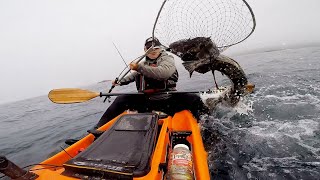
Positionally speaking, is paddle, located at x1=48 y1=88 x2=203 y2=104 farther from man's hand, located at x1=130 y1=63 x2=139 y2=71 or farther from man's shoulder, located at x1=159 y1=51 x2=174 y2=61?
man's hand, located at x1=130 y1=63 x2=139 y2=71

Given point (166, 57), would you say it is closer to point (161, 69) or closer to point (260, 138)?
point (161, 69)

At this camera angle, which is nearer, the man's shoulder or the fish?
the fish

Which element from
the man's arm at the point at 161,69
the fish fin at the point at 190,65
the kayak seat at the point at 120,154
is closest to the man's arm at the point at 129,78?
the man's arm at the point at 161,69

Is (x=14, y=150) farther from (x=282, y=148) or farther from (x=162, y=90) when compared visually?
(x=282, y=148)

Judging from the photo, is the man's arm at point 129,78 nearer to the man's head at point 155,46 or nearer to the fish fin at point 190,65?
the man's head at point 155,46

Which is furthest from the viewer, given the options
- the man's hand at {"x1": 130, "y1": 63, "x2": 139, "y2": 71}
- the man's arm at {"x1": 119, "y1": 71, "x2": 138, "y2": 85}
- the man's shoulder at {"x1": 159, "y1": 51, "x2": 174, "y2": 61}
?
the man's arm at {"x1": 119, "y1": 71, "x2": 138, "y2": 85}

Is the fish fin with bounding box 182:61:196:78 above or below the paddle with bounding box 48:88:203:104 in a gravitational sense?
above

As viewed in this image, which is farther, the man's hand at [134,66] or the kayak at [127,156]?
the man's hand at [134,66]

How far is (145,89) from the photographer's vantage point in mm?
5930

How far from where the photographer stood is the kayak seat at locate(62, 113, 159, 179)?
239 centimetres

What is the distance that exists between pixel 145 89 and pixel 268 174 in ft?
11.2

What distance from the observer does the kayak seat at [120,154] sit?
239 centimetres

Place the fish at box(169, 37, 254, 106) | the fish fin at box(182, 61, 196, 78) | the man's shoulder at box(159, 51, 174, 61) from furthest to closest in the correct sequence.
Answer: the man's shoulder at box(159, 51, 174, 61) < the fish fin at box(182, 61, 196, 78) < the fish at box(169, 37, 254, 106)

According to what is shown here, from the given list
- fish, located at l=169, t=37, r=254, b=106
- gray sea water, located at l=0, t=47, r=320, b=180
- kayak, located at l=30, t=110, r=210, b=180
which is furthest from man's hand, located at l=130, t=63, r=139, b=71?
gray sea water, located at l=0, t=47, r=320, b=180
